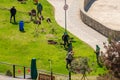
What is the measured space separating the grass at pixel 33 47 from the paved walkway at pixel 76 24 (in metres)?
1.02

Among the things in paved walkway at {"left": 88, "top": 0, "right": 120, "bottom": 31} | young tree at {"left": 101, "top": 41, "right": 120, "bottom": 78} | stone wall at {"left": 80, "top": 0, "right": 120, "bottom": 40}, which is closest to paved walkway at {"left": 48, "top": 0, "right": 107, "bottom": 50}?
stone wall at {"left": 80, "top": 0, "right": 120, "bottom": 40}

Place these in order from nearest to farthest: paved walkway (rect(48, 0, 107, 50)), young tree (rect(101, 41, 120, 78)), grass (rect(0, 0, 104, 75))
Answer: young tree (rect(101, 41, 120, 78))
grass (rect(0, 0, 104, 75))
paved walkway (rect(48, 0, 107, 50))

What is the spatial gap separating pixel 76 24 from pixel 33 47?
8.93 m

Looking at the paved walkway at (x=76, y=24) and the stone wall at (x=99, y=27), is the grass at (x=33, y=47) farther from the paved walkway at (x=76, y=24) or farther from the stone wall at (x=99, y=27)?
the stone wall at (x=99, y=27)

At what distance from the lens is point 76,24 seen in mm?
47656

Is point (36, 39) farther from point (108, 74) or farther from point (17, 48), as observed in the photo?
point (108, 74)

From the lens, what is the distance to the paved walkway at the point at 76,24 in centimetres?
4326

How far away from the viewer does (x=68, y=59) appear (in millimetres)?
35312

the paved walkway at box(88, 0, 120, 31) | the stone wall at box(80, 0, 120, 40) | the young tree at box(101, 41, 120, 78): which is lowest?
the young tree at box(101, 41, 120, 78)

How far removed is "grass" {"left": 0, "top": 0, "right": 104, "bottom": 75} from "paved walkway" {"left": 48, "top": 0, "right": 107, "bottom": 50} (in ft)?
3.36

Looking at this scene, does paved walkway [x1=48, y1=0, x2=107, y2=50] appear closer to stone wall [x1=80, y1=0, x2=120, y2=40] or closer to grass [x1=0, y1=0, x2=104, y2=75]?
stone wall [x1=80, y1=0, x2=120, y2=40]

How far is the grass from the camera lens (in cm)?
3688

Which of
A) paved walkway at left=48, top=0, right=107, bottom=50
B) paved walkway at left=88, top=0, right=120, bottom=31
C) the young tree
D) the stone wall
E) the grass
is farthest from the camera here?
paved walkway at left=88, top=0, right=120, bottom=31

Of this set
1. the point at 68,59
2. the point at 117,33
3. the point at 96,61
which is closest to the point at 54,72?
the point at 68,59
